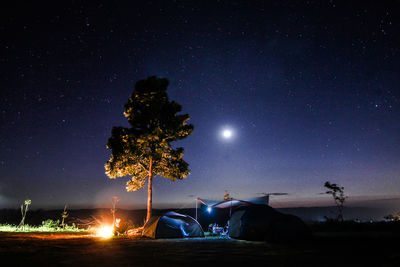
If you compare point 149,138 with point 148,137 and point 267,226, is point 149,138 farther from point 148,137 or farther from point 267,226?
point 267,226

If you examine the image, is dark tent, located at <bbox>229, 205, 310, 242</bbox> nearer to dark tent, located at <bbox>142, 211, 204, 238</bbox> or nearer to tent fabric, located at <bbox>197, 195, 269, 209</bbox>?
dark tent, located at <bbox>142, 211, 204, 238</bbox>

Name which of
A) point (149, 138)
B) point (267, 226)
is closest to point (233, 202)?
point (267, 226)

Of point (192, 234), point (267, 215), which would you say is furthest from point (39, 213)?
point (267, 215)

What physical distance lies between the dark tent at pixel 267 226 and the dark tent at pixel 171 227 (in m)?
2.51

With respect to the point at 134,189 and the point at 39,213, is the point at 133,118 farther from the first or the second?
the point at 39,213

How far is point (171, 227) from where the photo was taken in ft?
49.5

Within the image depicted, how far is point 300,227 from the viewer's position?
44.1 feet

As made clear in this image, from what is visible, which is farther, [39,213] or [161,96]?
[39,213]

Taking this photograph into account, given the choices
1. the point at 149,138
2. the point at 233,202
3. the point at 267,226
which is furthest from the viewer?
the point at 233,202

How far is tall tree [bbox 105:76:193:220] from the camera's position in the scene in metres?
17.5

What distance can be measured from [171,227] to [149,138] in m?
5.85

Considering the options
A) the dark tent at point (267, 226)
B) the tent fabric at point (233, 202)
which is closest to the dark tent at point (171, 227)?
the dark tent at point (267, 226)

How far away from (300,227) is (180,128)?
9.70m

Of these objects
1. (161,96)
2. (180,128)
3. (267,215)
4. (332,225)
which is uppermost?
(161,96)
